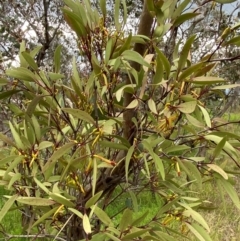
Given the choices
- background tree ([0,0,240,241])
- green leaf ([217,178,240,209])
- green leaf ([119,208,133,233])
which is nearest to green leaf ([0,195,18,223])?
background tree ([0,0,240,241])

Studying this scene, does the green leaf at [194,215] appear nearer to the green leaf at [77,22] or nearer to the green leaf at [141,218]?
the green leaf at [141,218]

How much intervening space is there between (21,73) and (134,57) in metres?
0.27

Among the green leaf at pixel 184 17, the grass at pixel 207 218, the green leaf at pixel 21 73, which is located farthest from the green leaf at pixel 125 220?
the grass at pixel 207 218

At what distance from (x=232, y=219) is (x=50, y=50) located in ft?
6.06

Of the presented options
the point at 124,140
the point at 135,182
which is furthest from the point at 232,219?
the point at 124,140

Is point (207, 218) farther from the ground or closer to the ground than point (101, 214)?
closer to the ground

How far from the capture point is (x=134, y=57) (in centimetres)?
107

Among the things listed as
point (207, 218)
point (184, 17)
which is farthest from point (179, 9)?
point (207, 218)

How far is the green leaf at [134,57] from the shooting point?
1.06m

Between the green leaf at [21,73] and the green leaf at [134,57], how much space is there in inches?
9.0

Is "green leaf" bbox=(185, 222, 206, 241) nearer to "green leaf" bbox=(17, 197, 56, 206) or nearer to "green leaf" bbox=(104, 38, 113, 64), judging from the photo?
"green leaf" bbox=(17, 197, 56, 206)

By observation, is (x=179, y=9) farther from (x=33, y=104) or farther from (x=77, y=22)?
(x=33, y=104)

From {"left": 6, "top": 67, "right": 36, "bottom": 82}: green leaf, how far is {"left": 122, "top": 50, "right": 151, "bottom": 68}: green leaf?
227mm

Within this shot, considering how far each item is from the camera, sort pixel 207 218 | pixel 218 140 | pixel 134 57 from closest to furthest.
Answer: pixel 134 57
pixel 218 140
pixel 207 218
